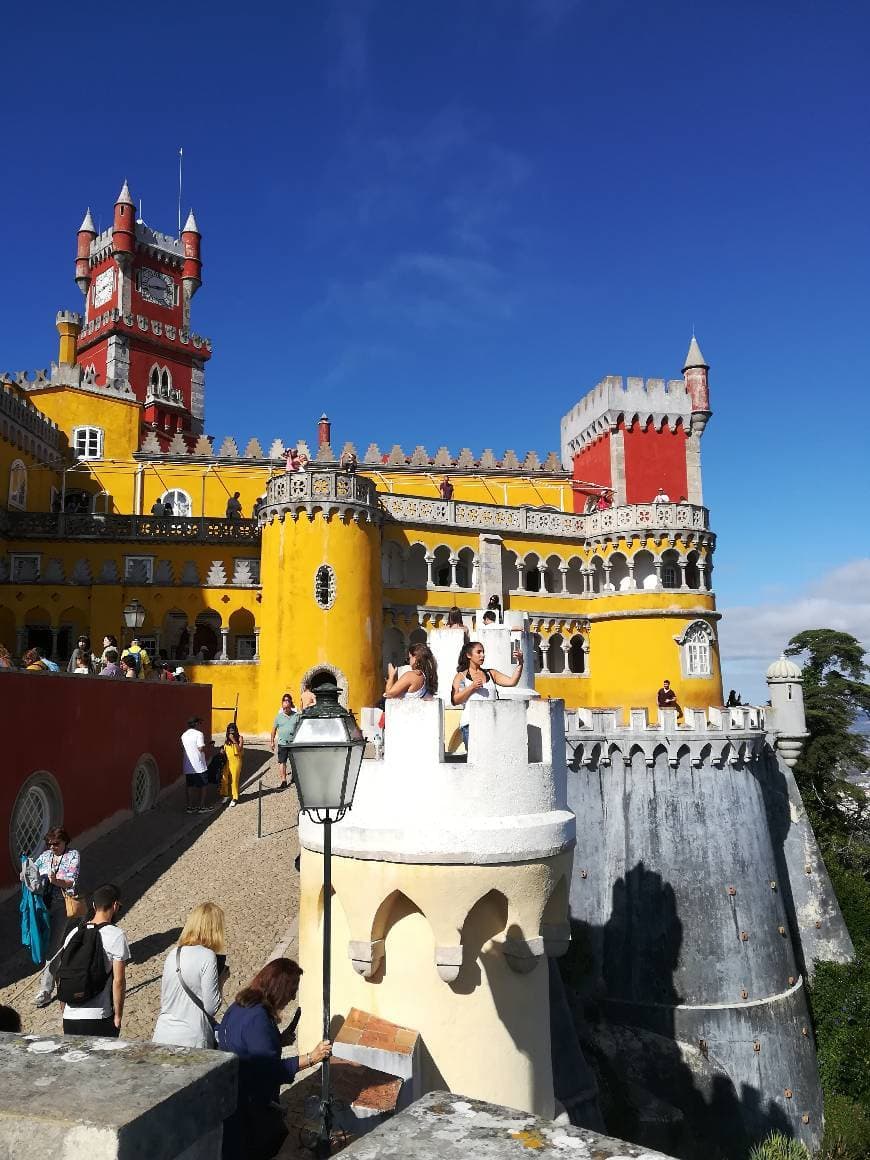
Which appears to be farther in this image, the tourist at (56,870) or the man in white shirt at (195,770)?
the man in white shirt at (195,770)

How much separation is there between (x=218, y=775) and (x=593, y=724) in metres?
12.6

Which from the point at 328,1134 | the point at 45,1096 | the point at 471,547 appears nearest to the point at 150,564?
the point at 471,547

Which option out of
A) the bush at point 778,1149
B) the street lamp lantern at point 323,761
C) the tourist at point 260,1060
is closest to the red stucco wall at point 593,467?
the bush at point 778,1149

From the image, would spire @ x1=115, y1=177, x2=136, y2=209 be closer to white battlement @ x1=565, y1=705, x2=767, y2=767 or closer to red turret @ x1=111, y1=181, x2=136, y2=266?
red turret @ x1=111, y1=181, x2=136, y2=266

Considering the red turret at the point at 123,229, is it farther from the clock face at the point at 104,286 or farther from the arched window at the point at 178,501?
the arched window at the point at 178,501

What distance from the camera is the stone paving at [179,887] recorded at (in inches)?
420

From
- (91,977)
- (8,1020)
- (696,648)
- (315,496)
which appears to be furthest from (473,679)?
(696,648)

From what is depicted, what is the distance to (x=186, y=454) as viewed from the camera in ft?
118

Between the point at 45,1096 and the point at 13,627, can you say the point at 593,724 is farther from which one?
the point at 45,1096

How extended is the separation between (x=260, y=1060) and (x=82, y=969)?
237 cm

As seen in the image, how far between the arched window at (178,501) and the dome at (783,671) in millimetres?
24227

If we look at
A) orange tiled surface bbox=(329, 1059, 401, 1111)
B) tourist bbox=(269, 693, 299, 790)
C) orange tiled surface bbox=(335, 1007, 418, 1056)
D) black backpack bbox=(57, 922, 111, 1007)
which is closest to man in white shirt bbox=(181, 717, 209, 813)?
tourist bbox=(269, 693, 299, 790)

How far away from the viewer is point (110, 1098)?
2.21 metres

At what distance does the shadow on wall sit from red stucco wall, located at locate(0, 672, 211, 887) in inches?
512
